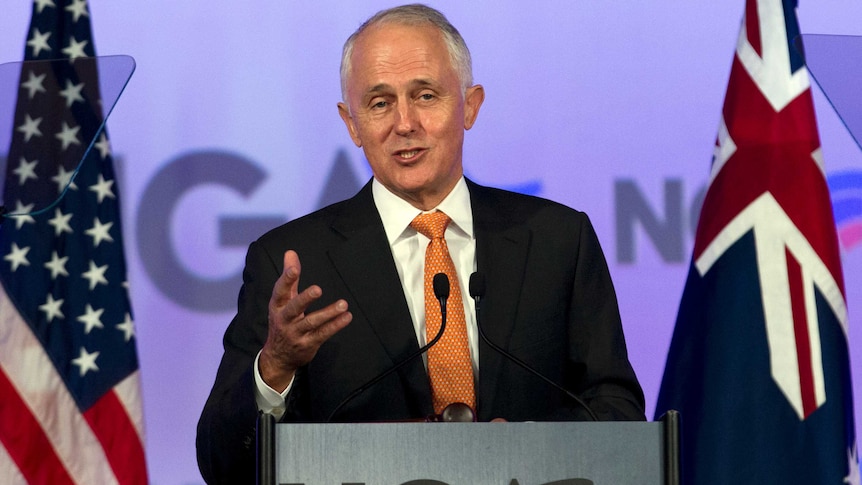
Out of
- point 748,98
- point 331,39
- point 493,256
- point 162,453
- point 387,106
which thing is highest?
point 331,39

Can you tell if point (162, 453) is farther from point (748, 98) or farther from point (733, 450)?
point (748, 98)

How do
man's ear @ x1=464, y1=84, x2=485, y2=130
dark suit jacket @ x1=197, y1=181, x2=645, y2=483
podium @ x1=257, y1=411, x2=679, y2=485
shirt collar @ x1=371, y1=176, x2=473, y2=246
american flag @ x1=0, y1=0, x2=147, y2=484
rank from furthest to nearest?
american flag @ x1=0, y1=0, x2=147, y2=484, man's ear @ x1=464, y1=84, x2=485, y2=130, shirt collar @ x1=371, y1=176, x2=473, y2=246, dark suit jacket @ x1=197, y1=181, x2=645, y2=483, podium @ x1=257, y1=411, x2=679, y2=485

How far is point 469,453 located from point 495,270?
0.74 meters

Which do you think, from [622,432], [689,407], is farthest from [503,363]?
[689,407]

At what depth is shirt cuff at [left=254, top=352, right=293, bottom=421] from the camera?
78.5 inches

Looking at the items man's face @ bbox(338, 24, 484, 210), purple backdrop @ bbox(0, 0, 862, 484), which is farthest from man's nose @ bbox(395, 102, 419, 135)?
purple backdrop @ bbox(0, 0, 862, 484)

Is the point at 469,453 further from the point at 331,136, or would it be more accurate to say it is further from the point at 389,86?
the point at 331,136

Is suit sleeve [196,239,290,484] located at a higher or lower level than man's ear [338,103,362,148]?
lower

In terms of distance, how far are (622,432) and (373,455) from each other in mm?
380

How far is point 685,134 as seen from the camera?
408 centimetres

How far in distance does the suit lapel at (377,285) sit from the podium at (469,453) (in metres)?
0.53

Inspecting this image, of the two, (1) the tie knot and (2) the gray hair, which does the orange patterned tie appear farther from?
(2) the gray hair

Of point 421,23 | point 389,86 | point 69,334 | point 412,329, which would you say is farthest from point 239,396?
point 69,334

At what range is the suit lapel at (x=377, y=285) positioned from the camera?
2250 mm
